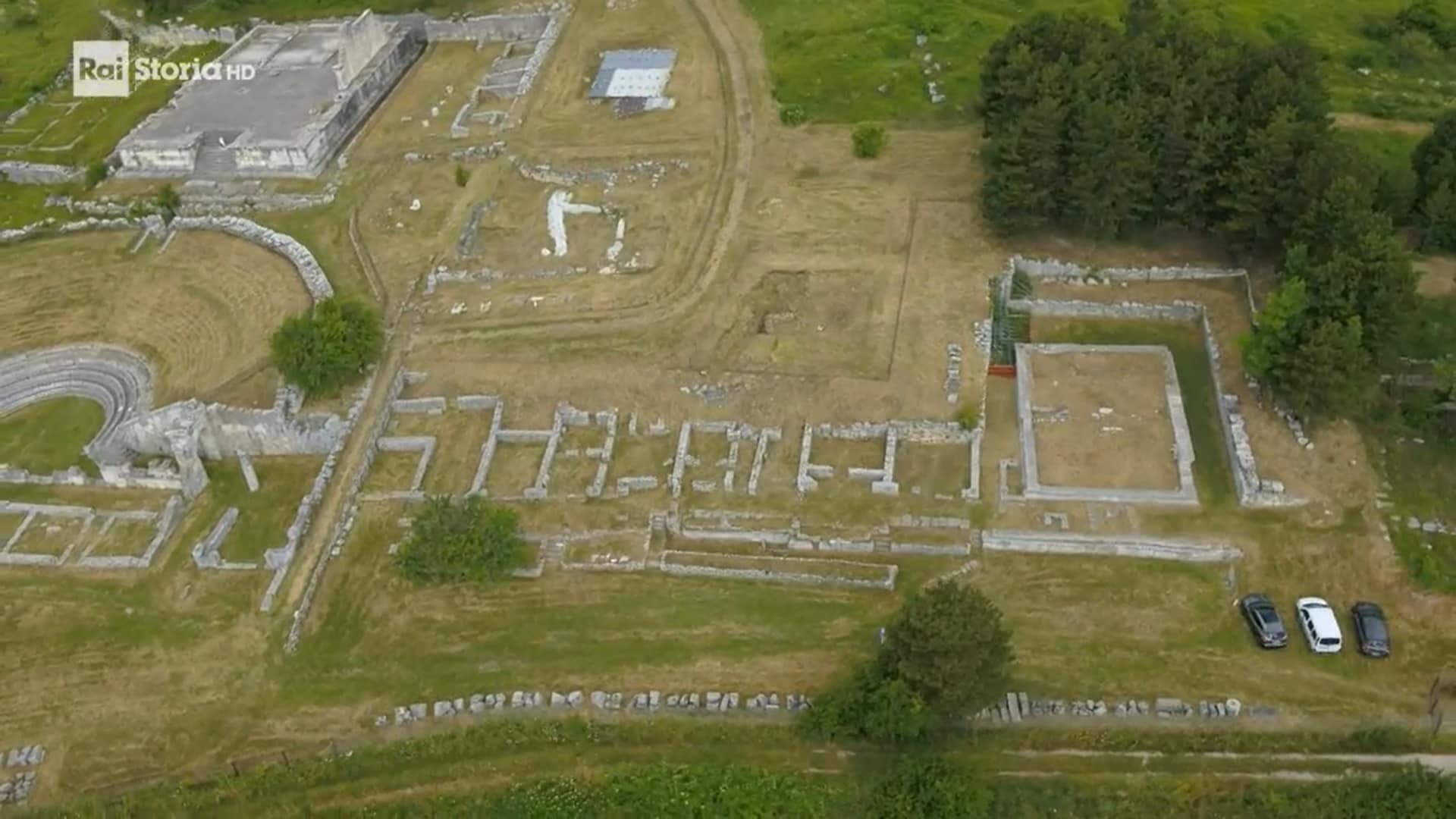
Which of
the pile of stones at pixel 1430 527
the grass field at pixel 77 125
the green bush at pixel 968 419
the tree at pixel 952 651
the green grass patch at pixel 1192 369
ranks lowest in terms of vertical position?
the pile of stones at pixel 1430 527

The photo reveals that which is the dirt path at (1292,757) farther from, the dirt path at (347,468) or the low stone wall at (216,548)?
the low stone wall at (216,548)

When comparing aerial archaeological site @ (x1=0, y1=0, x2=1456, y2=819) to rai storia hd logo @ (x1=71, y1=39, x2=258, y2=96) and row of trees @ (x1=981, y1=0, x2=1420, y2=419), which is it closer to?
row of trees @ (x1=981, y1=0, x2=1420, y2=419)

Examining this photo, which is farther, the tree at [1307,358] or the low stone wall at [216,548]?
the low stone wall at [216,548]

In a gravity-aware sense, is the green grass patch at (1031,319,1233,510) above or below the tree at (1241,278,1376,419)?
below

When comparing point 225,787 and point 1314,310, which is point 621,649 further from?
point 1314,310

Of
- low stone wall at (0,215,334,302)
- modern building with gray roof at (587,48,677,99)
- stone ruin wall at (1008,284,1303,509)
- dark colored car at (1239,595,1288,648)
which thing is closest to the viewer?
dark colored car at (1239,595,1288,648)

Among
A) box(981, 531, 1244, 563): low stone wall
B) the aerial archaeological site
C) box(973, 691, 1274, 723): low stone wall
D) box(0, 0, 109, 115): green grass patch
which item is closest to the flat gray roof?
the aerial archaeological site

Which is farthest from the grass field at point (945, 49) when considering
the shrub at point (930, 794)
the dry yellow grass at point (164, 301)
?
the shrub at point (930, 794)
